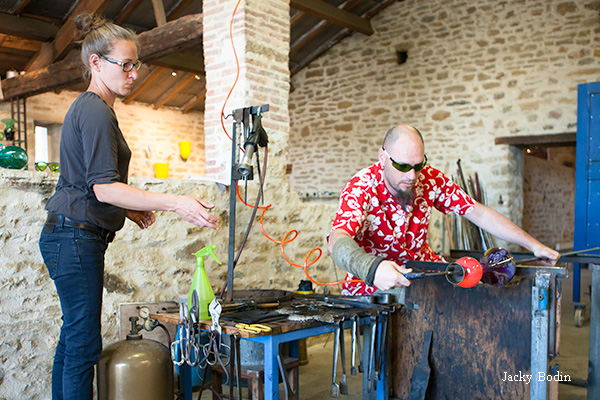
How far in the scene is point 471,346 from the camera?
2363 millimetres

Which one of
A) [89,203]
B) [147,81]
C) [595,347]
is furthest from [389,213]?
[147,81]

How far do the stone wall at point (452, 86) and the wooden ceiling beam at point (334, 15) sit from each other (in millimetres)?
344

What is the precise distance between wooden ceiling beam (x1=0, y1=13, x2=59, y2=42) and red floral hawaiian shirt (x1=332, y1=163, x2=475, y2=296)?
6.07 m

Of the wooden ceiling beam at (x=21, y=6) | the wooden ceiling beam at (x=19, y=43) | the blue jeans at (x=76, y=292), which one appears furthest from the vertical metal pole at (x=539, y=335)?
the wooden ceiling beam at (x=19, y=43)

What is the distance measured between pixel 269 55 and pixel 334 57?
19.8 feet

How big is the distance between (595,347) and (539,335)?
1008 millimetres

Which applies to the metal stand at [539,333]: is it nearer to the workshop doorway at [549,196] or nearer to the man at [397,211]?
the man at [397,211]

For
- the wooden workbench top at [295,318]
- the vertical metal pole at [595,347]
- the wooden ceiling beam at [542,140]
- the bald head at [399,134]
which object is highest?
the wooden ceiling beam at [542,140]

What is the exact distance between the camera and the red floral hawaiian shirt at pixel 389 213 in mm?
2562

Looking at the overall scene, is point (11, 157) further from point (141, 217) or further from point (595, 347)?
point (595, 347)

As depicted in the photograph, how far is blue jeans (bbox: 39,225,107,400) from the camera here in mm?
1987

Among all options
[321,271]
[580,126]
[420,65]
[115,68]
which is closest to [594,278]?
[321,271]

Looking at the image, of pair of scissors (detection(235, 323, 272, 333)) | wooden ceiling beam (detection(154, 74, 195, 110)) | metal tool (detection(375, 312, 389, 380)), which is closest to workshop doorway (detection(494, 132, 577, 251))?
wooden ceiling beam (detection(154, 74, 195, 110))

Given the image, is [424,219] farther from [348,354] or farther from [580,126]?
[580,126]
